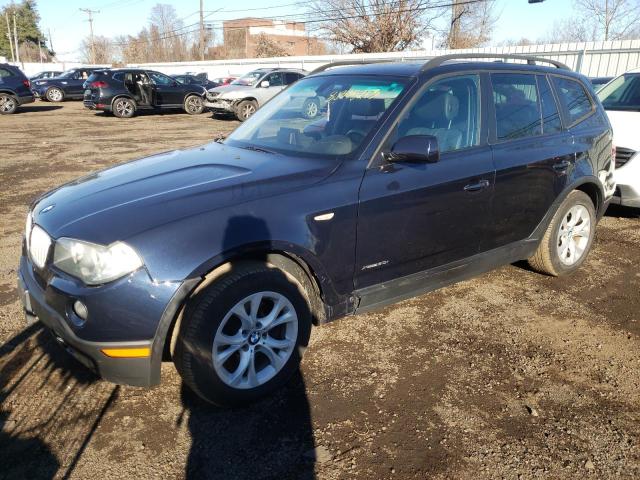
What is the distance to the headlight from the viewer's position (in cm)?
235

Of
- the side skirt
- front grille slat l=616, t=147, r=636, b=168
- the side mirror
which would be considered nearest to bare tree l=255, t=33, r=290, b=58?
front grille slat l=616, t=147, r=636, b=168

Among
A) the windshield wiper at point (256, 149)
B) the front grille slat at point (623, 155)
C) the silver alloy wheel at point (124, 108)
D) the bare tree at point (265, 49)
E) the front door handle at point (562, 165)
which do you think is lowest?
the silver alloy wheel at point (124, 108)

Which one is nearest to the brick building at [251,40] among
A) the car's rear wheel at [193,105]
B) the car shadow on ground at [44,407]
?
the car's rear wheel at [193,105]

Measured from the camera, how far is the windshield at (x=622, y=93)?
22.3 ft

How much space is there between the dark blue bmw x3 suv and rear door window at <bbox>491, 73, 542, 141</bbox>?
0.06 feet

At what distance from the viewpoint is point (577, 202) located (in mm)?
4344

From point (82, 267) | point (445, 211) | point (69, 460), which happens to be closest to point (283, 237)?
point (82, 267)

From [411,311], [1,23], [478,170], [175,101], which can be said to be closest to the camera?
[478,170]

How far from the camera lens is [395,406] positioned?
2781mm

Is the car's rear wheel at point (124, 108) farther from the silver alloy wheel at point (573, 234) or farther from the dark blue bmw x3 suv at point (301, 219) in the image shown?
the silver alloy wheel at point (573, 234)

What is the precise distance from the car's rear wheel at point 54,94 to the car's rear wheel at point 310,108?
82.9ft

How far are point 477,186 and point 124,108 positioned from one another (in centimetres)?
1768

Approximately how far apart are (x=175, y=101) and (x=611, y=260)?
17561mm

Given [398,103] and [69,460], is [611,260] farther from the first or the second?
[69,460]
